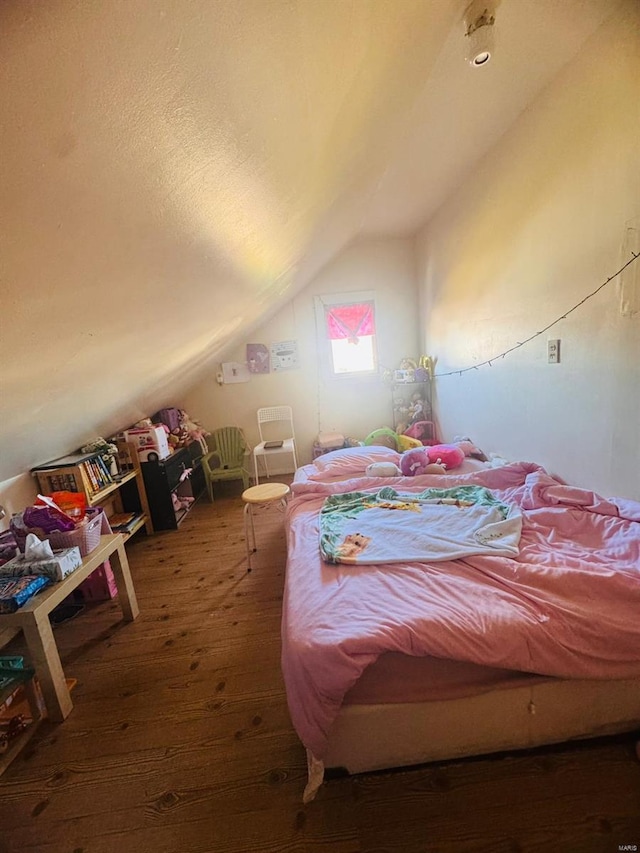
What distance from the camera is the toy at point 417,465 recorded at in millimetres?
2582

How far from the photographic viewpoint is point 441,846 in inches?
39.6

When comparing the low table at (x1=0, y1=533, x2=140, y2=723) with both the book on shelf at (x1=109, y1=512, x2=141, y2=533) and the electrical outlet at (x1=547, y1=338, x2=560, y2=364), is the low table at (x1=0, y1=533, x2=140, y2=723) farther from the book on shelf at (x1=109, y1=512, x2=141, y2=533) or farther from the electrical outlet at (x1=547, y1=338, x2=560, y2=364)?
the electrical outlet at (x1=547, y1=338, x2=560, y2=364)

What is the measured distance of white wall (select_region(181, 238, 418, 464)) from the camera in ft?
13.2

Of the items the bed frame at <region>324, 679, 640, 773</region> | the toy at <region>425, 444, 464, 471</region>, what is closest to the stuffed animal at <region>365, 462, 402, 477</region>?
the toy at <region>425, 444, 464, 471</region>

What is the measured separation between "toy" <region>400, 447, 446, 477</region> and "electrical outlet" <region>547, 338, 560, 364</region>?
99 centimetres

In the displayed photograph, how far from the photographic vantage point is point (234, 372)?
4.10m

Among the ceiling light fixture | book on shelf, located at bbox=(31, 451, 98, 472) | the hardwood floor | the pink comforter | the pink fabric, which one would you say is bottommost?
the hardwood floor

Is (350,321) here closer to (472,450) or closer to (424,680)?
(472,450)

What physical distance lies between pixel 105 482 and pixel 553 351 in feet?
9.73

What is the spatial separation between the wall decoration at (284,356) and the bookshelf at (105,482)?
1820mm

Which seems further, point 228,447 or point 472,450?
point 228,447

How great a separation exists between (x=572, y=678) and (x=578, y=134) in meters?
2.22

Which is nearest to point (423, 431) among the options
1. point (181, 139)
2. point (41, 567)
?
point (41, 567)

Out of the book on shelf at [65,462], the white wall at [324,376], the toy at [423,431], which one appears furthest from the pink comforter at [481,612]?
the white wall at [324,376]
